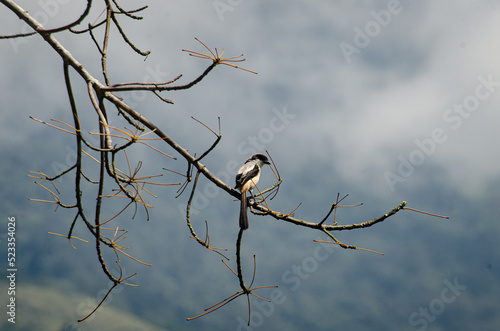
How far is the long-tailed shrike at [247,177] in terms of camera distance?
174 inches

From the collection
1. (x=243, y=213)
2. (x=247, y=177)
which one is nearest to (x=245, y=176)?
(x=247, y=177)

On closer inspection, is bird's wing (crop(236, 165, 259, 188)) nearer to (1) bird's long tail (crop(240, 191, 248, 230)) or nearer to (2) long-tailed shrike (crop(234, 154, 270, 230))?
(2) long-tailed shrike (crop(234, 154, 270, 230))

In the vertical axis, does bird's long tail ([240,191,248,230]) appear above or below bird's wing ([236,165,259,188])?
below

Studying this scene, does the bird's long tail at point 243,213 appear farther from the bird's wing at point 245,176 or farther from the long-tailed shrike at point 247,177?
the bird's wing at point 245,176

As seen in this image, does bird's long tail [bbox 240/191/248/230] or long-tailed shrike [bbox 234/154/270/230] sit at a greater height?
long-tailed shrike [bbox 234/154/270/230]

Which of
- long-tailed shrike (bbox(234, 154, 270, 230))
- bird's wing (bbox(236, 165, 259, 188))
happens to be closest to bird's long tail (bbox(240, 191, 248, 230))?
long-tailed shrike (bbox(234, 154, 270, 230))

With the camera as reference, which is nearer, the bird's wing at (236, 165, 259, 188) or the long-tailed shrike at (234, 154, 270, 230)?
the long-tailed shrike at (234, 154, 270, 230)

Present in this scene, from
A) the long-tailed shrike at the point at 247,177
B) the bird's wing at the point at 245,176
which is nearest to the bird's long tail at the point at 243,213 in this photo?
the long-tailed shrike at the point at 247,177

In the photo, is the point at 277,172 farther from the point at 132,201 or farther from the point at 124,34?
the point at 124,34

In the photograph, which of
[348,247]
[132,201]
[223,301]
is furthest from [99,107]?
[348,247]

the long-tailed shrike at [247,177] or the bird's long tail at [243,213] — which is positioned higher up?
the long-tailed shrike at [247,177]

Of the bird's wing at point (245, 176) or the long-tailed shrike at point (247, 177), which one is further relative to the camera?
the bird's wing at point (245, 176)

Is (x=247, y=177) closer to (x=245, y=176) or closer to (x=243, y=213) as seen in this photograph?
(x=245, y=176)

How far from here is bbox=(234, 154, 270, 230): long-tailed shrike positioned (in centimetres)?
443
